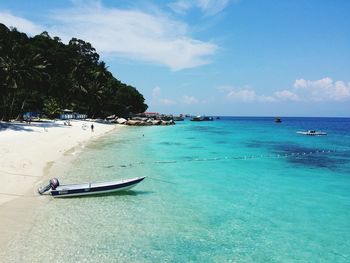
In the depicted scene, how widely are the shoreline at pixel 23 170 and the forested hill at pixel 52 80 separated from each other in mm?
11519

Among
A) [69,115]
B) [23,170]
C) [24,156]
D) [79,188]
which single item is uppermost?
[69,115]

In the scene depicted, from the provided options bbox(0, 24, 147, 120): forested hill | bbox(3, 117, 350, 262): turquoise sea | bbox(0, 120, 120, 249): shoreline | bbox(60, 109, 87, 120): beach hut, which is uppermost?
bbox(0, 24, 147, 120): forested hill

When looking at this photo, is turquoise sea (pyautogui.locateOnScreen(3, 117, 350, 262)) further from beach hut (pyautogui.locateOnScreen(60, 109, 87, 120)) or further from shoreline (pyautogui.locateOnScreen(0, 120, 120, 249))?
beach hut (pyautogui.locateOnScreen(60, 109, 87, 120))

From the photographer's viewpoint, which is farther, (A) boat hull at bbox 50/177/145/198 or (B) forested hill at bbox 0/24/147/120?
(B) forested hill at bbox 0/24/147/120

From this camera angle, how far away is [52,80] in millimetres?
73625

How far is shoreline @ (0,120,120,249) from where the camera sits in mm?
13722

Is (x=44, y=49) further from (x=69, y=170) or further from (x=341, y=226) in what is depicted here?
(x=341, y=226)

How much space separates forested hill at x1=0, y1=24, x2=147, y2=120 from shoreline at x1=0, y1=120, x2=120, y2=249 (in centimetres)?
1152

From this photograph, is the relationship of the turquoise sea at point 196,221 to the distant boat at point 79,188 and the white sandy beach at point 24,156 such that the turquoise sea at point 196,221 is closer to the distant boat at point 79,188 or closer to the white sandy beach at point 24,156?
the distant boat at point 79,188

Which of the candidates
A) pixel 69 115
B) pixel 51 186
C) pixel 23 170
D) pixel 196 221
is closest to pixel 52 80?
pixel 69 115

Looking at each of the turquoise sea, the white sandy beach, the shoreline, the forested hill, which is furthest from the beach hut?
the turquoise sea

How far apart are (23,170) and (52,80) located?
54890mm

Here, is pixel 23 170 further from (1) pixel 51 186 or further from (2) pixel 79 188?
(2) pixel 79 188

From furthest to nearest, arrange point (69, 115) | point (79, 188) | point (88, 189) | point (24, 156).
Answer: point (69, 115), point (24, 156), point (88, 189), point (79, 188)
